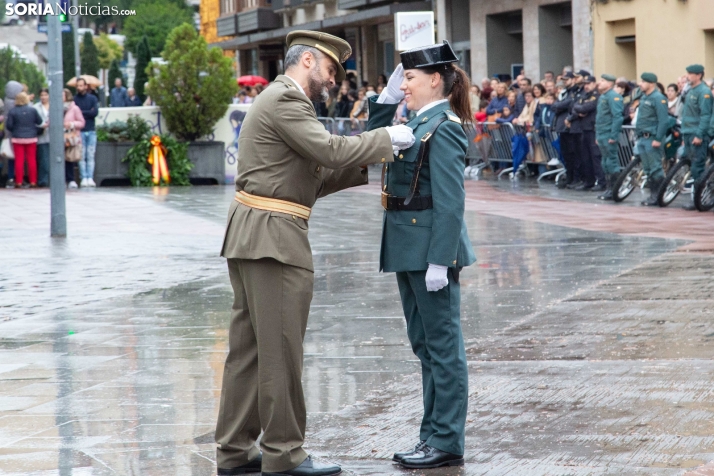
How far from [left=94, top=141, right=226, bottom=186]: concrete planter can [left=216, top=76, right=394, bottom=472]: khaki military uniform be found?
17.3 meters

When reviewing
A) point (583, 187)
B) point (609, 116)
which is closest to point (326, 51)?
point (609, 116)

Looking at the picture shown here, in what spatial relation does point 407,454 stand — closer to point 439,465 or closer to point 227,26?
point 439,465

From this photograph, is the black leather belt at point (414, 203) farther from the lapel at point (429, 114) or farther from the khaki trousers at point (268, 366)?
the khaki trousers at point (268, 366)

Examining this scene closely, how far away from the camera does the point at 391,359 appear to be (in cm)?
714

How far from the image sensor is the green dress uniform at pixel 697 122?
52.6 feet

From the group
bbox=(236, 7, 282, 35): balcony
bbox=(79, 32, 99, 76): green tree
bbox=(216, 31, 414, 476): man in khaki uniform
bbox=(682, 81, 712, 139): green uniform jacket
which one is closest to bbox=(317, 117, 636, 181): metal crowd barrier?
bbox=(682, 81, 712, 139): green uniform jacket

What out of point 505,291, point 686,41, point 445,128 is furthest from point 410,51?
point 686,41

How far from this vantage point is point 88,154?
21609mm

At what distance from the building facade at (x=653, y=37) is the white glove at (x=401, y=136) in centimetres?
1894

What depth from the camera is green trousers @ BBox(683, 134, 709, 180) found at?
16312mm

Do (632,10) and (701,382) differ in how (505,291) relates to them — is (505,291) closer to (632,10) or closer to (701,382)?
(701,382)

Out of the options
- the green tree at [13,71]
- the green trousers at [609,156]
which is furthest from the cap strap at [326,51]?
the green tree at [13,71]

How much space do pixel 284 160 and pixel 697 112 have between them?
41.3ft

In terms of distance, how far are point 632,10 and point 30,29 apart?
50.9 m
